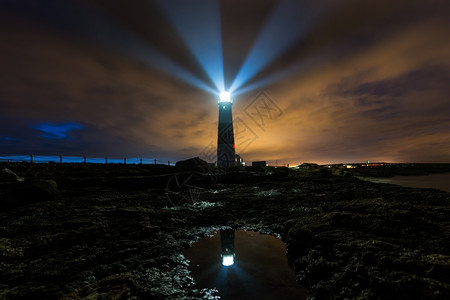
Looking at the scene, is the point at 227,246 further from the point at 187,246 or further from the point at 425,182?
the point at 425,182

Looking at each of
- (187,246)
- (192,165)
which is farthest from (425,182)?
(192,165)

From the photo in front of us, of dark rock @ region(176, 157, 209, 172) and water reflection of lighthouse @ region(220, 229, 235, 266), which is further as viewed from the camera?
dark rock @ region(176, 157, 209, 172)

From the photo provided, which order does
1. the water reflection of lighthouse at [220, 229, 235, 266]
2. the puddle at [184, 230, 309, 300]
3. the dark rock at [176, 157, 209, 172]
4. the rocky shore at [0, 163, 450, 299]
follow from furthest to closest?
1. the dark rock at [176, 157, 209, 172]
2. the water reflection of lighthouse at [220, 229, 235, 266]
3. the puddle at [184, 230, 309, 300]
4. the rocky shore at [0, 163, 450, 299]

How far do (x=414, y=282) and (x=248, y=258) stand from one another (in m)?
2.61

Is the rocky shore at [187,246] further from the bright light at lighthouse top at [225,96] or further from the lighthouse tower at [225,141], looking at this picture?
the bright light at lighthouse top at [225,96]

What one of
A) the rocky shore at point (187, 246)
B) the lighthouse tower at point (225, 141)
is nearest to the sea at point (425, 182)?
the rocky shore at point (187, 246)

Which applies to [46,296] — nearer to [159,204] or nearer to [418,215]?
[159,204]

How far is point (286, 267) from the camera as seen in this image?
11.6 ft

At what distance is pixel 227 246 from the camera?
4609 mm

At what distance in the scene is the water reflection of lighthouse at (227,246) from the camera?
3921 millimetres

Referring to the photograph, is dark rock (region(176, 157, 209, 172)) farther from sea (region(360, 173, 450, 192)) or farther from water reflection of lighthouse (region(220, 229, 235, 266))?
sea (region(360, 173, 450, 192))

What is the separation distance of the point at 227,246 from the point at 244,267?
42.6 inches

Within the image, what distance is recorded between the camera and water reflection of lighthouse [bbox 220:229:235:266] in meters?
3.92

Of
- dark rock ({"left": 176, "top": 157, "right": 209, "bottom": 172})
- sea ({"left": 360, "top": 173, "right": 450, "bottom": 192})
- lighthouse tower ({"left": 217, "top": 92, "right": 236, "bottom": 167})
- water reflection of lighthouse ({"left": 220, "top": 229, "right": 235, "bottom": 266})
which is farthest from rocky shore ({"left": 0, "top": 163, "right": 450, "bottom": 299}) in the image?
lighthouse tower ({"left": 217, "top": 92, "right": 236, "bottom": 167})
